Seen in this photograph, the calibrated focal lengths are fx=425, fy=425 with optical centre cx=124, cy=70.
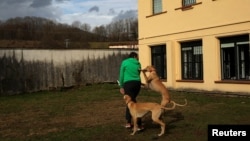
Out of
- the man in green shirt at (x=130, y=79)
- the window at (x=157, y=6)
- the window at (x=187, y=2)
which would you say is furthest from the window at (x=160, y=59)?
the man in green shirt at (x=130, y=79)

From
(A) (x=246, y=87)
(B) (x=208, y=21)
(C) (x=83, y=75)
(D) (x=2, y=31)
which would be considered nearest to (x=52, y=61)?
(C) (x=83, y=75)

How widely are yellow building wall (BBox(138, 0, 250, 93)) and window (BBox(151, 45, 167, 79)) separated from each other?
365 millimetres

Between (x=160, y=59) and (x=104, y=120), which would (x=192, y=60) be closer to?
(x=160, y=59)

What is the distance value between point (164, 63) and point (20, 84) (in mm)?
9395

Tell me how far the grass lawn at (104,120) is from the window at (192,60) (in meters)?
3.57

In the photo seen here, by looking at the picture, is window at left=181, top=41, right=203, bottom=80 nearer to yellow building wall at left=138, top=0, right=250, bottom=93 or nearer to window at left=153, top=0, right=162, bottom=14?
yellow building wall at left=138, top=0, right=250, bottom=93

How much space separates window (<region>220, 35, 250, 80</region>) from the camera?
18562mm

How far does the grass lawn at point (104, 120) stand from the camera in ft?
35.3

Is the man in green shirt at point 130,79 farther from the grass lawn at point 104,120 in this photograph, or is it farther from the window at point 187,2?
the window at point 187,2

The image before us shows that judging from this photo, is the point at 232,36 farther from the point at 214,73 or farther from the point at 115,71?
the point at 115,71

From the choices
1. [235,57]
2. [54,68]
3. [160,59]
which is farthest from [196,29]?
[54,68]

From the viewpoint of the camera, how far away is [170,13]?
76.6 feet

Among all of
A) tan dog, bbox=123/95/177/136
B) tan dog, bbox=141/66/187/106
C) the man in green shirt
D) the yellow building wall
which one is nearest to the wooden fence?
the yellow building wall

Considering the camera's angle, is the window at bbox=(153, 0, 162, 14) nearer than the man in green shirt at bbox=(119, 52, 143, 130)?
No
